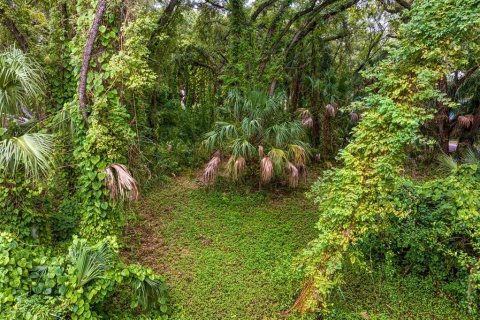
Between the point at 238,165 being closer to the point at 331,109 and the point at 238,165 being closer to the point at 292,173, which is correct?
the point at 292,173

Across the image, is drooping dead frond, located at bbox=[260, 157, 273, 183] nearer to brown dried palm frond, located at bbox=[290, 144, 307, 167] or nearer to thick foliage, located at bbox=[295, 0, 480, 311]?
brown dried palm frond, located at bbox=[290, 144, 307, 167]

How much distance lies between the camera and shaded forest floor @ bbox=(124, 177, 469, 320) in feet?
11.3

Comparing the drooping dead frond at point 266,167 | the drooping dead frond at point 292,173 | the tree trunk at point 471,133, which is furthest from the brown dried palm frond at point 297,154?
the tree trunk at point 471,133

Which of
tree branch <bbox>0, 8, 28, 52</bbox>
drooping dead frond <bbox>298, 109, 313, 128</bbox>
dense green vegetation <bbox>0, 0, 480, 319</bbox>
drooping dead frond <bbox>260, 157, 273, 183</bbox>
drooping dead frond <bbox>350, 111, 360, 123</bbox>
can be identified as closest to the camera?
dense green vegetation <bbox>0, 0, 480, 319</bbox>

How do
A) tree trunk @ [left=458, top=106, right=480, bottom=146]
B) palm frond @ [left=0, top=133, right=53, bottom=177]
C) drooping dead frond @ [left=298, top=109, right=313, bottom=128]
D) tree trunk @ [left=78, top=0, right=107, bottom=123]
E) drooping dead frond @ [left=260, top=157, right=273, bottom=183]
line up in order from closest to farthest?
palm frond @ [left=0, top=133, right=53, bottom=177]
tree trunk @ [left=78, top=0, right=107, bottom=123]
drooping dead frond @ [left=260, top=157, right=273, bottom=183]
drooping dead frond @ [left=298, top=109, right=313, bottom=128]
tree trunk @ [left=458, top=106, right=480, bottom=146]

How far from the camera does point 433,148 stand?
8320mm

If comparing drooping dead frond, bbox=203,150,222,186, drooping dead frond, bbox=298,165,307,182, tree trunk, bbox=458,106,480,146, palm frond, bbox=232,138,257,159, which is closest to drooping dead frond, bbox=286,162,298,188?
drooping dead frond, bbox=298,165,307,182

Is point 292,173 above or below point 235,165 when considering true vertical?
below

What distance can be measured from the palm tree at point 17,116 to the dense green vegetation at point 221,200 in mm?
17

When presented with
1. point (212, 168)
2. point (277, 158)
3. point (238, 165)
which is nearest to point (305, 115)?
point (277, 158)

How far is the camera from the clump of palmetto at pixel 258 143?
5.44 metres

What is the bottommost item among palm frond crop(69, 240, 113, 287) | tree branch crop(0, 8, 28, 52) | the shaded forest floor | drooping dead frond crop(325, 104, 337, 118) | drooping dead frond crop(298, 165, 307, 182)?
the shaded forest floor

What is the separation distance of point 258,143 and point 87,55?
10.4 feet

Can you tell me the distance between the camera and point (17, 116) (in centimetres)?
354
